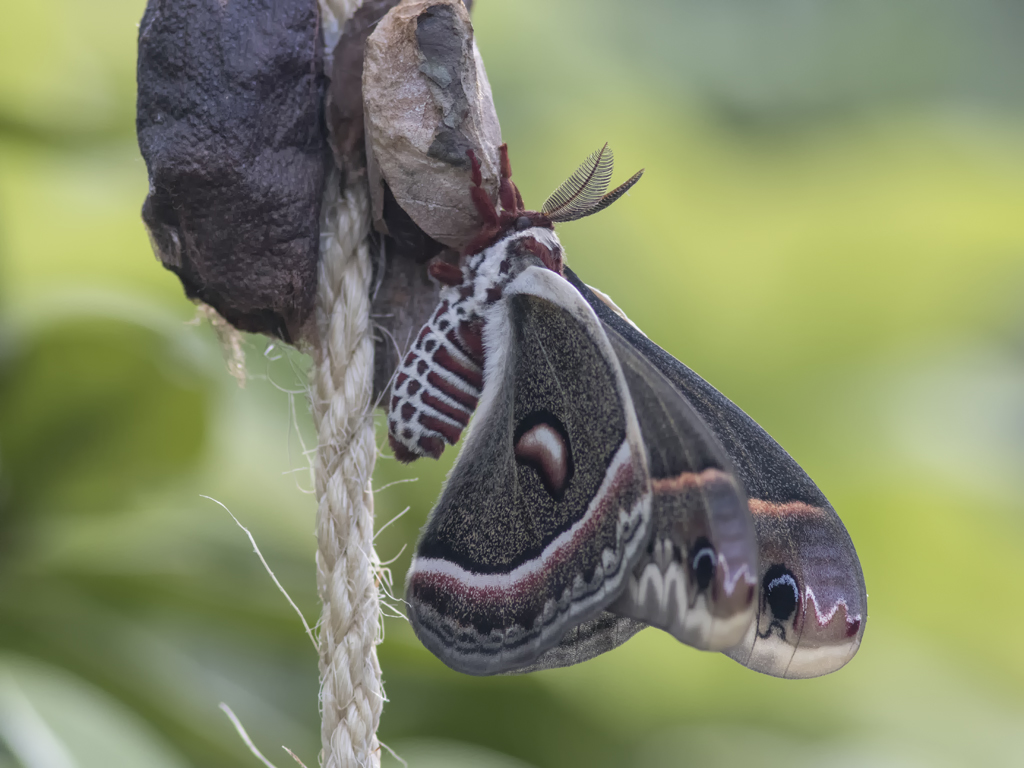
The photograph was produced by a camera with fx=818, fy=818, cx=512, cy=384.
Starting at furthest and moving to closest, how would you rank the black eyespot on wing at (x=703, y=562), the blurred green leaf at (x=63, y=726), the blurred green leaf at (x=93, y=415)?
1. the blurred green leaf at (x=93, y=415)
2. the blurred green leaf at (x=63, y=726)
3. the black eyespot on wing at (x=703, y=562)

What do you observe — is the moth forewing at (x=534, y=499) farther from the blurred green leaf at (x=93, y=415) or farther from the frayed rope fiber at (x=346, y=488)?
the blurred green leaf at (x=93, y=415)

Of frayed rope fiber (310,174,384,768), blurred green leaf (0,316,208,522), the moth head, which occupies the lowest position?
blurred green leaf (0,316,208,522)

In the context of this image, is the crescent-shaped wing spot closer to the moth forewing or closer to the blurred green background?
the moth forewing

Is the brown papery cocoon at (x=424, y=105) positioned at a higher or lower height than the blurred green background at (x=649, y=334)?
higher

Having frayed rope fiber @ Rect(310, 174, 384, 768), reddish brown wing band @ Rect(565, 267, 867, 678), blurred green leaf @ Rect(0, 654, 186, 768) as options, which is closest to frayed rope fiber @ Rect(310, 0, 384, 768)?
frayed rope fiber @ Rect(310, 174, 384, 768)

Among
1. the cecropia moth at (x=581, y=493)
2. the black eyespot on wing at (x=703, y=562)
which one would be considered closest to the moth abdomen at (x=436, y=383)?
the cecropia moth at (x=581, y=493)

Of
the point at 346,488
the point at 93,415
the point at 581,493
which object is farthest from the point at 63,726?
the point at 581,493

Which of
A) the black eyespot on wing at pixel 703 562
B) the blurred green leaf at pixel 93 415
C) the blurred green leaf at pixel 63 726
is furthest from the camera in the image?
the blurred green leaf at pixel 93 415
